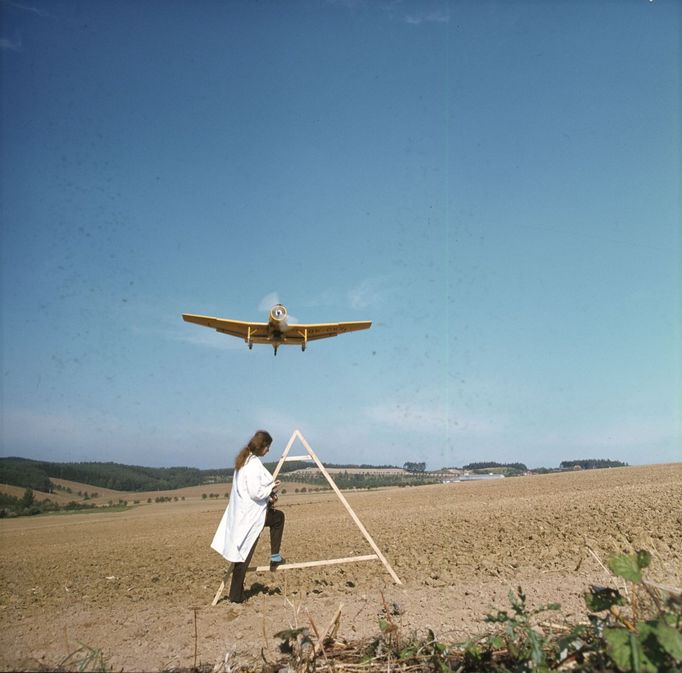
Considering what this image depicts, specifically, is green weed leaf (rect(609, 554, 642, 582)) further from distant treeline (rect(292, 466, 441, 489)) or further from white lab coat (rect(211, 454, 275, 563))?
distant treeline (rect(292, 466, 441, 489))

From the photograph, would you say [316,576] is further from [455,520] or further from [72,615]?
[455,520]

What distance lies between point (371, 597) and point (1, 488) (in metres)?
95.8

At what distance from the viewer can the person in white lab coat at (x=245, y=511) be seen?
855 centimetres

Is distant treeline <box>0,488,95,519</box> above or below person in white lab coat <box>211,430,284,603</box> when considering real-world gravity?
below

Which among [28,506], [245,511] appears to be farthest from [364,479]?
[245,511]

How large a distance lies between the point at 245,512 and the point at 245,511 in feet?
0.06

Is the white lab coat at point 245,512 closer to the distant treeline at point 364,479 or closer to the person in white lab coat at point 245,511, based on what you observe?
the person in white lab coat at point 245,511

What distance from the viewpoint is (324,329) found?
2509 centimetres

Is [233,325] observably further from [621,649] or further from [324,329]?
[621,649]

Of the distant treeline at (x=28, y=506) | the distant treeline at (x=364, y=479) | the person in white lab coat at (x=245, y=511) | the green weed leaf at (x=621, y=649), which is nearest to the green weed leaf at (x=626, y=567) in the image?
the green weed leaf at (x=621, y=649)

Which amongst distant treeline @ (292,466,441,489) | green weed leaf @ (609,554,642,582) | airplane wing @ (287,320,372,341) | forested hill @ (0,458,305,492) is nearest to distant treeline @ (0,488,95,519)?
forested hill @ (0,458,305,492)

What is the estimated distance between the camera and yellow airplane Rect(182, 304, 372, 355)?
21.5 metres

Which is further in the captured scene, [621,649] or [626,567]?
[626,567]

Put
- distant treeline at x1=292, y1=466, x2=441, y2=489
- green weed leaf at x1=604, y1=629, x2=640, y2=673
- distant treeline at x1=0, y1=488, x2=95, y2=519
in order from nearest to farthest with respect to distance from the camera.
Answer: green weed leaf at x1=604, y1=629, x2=640, y2=673
distant treeline at x1=0, y1=488, x2=95, y2=519
distant treeline at x1=292, y1=466, x2=441, y2=489
